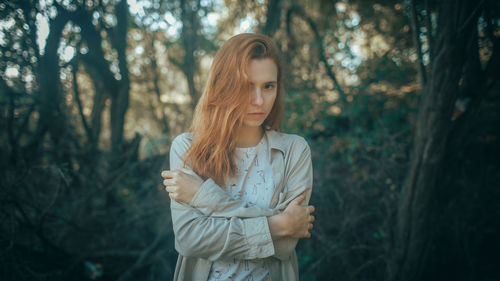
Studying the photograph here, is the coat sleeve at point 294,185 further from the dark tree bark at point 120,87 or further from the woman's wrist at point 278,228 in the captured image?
the dark tree bark at point 120,87

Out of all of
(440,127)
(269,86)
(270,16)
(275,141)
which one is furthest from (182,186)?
(270,16)

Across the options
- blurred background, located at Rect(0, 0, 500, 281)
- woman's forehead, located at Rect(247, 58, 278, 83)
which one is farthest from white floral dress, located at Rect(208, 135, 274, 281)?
blurred background, located at Rect(0, 0, 500, 281)

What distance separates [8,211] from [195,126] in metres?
1.79

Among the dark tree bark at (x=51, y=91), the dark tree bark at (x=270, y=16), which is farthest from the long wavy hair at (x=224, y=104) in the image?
the dark tree bark at (x=270, y=16)

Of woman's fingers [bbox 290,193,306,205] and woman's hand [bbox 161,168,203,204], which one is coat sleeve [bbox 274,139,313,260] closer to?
woman's fingers [bbox 290,193,306,205]

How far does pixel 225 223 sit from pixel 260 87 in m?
0.86

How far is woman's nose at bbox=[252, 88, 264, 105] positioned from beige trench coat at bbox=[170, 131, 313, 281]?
0.41 meters

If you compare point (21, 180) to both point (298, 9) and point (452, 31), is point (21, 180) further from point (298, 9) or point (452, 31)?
point (298, 9)

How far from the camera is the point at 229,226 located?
4.42 feet

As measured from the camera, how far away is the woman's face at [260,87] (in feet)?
5.12

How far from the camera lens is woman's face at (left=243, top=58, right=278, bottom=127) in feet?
5.12

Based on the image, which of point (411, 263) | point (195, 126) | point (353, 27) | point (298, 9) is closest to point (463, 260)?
point (411, 263)

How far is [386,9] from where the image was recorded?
4.40m

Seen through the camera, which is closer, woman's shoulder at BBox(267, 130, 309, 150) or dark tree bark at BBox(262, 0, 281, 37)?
woman's shoulder at BBox(267, 130, 309, 150)
